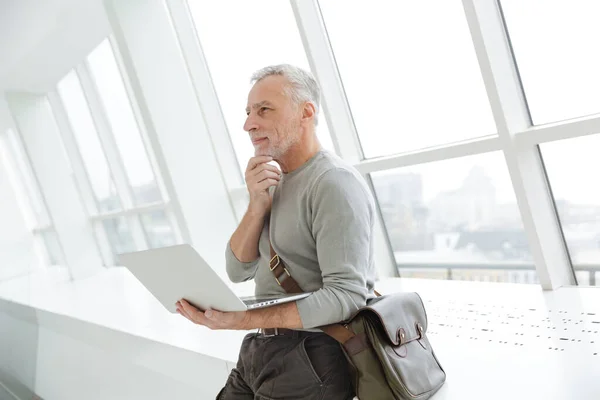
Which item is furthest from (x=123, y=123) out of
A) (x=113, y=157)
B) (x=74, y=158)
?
(x=74, y=158)

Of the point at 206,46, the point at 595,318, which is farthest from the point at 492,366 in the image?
the point at 206,46

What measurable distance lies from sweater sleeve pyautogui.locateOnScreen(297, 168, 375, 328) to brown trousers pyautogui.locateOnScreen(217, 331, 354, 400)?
0.50 ft

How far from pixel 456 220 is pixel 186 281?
2378mm

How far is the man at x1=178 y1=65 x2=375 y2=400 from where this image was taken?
60.4 inches

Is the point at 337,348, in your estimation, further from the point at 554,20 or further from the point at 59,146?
the point at 59,146

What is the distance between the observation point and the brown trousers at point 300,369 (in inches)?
64.1

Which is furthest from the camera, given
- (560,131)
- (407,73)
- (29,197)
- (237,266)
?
(29,197)

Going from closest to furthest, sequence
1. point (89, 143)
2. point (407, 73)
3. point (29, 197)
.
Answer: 1. point (407, 73)
2. point (29, 197)
3. point (89, 143)

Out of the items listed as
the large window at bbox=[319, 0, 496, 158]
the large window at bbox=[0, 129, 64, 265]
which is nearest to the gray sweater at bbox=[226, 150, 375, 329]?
the large window at bbox=[319, 0, 496, 158]

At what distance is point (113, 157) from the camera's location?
704 centimetres

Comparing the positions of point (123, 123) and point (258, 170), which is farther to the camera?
point (123, 123)

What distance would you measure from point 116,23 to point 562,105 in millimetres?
3329

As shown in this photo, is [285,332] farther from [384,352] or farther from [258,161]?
[258,161]

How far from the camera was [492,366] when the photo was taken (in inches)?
83.1
